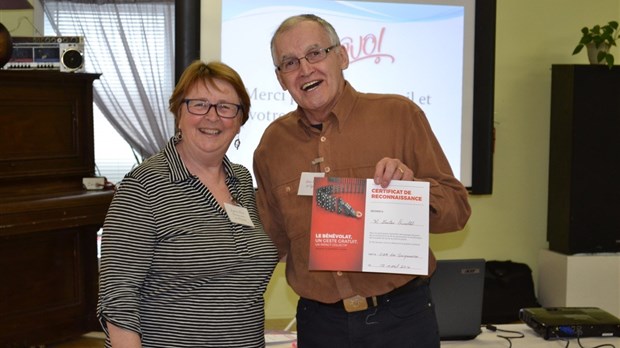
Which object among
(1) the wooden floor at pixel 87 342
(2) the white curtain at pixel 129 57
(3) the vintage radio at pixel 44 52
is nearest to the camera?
(3) the vintage radio at pixel 44 52

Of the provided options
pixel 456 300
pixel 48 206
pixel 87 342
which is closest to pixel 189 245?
pixel 456 300

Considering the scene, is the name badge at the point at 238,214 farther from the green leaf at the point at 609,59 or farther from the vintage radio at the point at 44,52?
the green leaf at the point at 609,59

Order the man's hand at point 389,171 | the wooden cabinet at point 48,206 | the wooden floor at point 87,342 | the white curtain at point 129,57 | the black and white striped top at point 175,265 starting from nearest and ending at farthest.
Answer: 1. the black and white striped top at point 175,265
2. the man's hand at point 389,171
3. the wooden cabinet at point 48,206
4. the wooden floor at point 87,342
5. the white curtain at point 129,57

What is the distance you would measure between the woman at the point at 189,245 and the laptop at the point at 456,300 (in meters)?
0.94

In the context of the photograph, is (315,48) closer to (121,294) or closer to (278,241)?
(278,241)

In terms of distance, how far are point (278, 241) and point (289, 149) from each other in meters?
0.29

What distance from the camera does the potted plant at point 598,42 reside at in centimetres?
573

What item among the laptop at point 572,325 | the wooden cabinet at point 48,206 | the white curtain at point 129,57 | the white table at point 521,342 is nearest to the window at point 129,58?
the white curtain at point 129,57

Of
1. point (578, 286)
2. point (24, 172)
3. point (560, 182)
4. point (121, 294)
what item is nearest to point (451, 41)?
point (560, 182)

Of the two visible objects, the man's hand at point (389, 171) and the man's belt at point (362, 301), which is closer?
the man's hand at point (389, 171)

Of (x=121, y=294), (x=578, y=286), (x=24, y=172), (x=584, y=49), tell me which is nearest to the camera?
(x=121, y=294)

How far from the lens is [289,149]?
2402 millimetres

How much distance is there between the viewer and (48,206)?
4.60 metres

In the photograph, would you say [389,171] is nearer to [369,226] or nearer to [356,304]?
[369,226]
